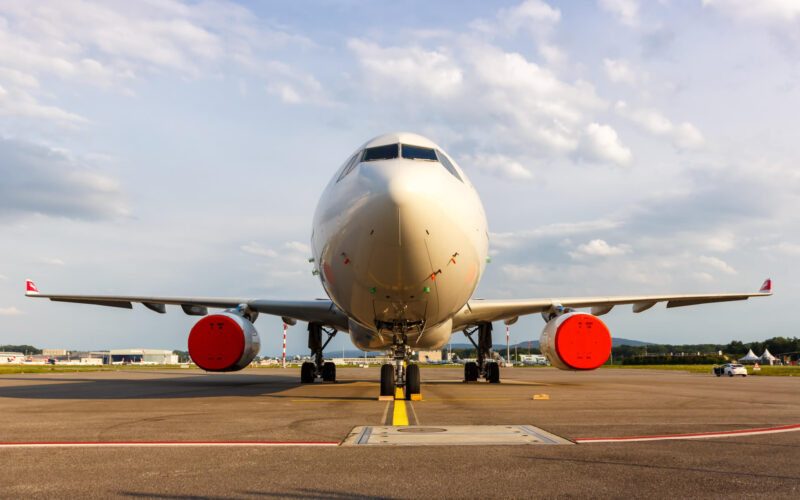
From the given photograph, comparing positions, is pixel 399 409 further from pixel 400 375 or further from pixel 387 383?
pixel 400 375

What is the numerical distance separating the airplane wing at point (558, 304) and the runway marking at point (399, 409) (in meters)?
4.00

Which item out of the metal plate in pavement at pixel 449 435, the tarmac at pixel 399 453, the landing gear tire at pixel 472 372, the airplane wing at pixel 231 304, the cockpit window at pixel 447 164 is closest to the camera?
the tarmac at pixel 399 453

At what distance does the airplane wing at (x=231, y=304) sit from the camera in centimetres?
1627

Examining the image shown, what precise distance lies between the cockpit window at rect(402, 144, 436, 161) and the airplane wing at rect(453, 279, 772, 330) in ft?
22.1

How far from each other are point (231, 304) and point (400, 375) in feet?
22.8

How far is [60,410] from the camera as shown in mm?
10172

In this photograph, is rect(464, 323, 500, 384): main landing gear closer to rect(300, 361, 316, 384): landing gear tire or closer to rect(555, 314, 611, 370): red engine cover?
rect(300, 361, 316, 384): landing gear tire

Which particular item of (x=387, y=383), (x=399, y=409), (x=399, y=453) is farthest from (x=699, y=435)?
(x=387, y=383)

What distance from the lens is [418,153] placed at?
32.6ft

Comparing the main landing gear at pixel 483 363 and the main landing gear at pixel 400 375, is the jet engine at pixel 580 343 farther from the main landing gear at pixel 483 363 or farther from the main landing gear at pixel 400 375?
the main landing gear at pixel 483 363

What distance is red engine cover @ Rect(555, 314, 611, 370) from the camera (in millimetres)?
13234

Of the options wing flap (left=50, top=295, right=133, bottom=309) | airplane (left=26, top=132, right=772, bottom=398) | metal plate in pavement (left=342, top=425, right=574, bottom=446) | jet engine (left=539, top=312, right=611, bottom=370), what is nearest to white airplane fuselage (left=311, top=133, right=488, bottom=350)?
airplane (left=26, top=132, right=772, bottom=398)

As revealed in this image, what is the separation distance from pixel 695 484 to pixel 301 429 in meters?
4.72

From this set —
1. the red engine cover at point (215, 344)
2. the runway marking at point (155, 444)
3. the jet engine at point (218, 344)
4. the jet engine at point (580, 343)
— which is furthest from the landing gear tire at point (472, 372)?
the runway marking at point (155, 444)
